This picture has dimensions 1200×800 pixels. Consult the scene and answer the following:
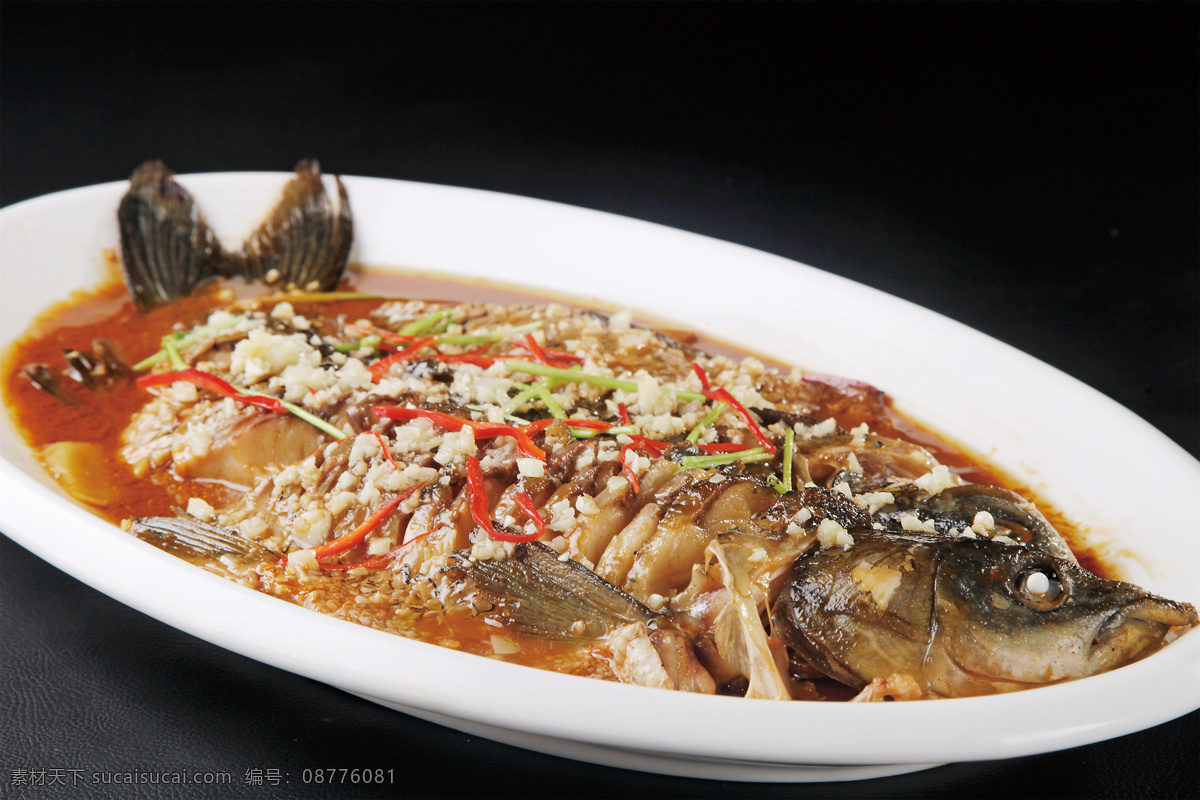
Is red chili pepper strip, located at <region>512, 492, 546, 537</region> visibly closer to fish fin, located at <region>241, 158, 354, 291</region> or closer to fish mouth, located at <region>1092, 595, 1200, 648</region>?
fish mouth, located at <region>1092, 595, 1200, 648</region>

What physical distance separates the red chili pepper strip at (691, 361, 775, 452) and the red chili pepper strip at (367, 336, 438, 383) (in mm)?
1019

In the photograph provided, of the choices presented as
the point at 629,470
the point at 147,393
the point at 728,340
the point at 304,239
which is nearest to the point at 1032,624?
the point at 629,470

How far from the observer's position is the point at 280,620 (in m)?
2.33

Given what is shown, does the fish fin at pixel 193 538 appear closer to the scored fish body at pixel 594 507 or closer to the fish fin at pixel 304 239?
the scored fish body at pixel 594 507

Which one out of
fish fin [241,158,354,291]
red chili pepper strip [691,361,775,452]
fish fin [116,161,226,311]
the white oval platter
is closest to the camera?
the white oval platter

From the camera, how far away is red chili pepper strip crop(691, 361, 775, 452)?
307 centimetres

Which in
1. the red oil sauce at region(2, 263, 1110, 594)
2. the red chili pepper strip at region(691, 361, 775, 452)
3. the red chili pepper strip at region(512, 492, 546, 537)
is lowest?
the red oil sauce at region(2, 263, 1110, 594)

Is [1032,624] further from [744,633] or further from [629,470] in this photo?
[629,470]

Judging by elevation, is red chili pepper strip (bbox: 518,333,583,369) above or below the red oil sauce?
above

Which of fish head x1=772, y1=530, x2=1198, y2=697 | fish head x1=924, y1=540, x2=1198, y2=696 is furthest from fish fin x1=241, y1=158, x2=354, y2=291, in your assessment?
fish head x1=924, y1=540, x2=1198, y2=696

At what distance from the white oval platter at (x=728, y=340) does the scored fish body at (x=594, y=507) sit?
26cm

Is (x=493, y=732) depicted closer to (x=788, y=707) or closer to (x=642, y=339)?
(x=788, y=707)

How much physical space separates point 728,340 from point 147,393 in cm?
235

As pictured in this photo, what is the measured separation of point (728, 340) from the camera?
4.31 meters
